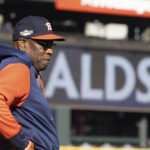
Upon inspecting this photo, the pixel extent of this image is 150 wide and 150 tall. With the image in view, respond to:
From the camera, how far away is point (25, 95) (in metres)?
3.19

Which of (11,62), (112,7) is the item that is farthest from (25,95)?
(112,7)

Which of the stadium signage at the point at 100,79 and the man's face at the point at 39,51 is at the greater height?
the man's face at the point at 39,51

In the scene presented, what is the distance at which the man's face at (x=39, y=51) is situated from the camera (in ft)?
11.6

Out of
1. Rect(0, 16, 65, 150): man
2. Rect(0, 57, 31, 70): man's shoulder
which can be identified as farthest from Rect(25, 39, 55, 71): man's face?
Rect(0, 57, 31, 70): man's shoulder

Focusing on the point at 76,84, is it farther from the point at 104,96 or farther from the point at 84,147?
the point at 84,147

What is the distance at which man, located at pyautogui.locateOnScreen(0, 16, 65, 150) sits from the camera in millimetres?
3090

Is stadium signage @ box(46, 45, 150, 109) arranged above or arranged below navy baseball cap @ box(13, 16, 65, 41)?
below

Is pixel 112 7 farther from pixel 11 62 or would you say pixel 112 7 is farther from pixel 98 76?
pixel 11 62

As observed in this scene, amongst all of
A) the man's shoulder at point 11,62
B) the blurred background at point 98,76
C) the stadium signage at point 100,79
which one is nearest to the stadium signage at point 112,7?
the blurred background at point 98,76

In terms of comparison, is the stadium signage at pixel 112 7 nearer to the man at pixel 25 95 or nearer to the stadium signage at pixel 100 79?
the stadium signage at pixel 100 79

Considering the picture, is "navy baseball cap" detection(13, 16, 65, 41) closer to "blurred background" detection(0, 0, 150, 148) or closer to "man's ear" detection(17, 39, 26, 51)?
"man's ear" detection(17, 39, 26, 51)

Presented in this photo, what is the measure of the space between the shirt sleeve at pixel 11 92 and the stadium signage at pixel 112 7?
861cm

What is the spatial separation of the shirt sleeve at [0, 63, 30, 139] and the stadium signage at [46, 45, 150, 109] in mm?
7466

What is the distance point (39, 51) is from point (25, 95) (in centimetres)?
49
